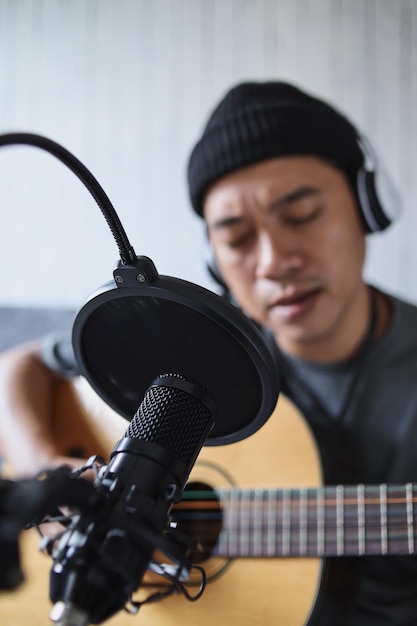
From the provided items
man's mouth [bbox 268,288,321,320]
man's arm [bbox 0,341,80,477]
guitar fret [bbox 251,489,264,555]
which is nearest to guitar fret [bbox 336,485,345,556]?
guitar fret [bbox 251,489,264,555]

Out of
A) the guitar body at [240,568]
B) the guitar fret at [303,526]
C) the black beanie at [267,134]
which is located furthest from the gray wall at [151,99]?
the guitar fret at [303,526]

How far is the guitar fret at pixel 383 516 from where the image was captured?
0.79 metres

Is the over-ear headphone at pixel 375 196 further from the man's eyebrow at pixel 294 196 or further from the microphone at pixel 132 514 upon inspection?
the microphone at pixel 132 514

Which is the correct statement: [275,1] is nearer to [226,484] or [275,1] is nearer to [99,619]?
[226,484]

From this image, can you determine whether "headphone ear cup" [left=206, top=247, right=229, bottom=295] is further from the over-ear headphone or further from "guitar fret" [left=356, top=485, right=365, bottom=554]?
"guitar fret" [left=356, top=485, right=365, bottom=554]

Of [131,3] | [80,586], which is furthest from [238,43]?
[80,586]

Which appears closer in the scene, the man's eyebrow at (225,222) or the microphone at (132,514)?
the microphone at (132,514)

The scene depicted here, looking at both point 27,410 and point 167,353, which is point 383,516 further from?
point 27,410

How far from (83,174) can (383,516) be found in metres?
0.62

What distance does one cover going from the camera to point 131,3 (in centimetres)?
174

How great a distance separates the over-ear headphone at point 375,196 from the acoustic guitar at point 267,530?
333 millimetres

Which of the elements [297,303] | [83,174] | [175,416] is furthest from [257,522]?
[83,174]

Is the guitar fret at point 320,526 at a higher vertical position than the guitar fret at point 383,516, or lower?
lower

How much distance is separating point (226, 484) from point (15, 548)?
0.68 meters
